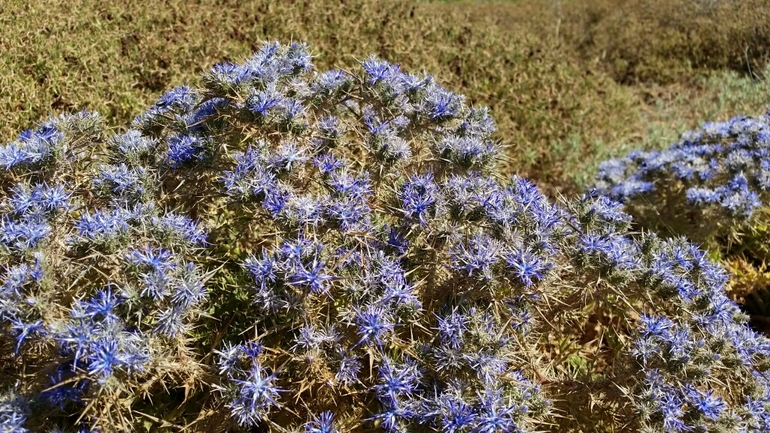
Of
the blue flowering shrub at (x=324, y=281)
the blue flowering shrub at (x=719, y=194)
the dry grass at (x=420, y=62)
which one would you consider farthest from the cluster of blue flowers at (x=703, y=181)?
the blue flowering shrub at (x=324, y=281)

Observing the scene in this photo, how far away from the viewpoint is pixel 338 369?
2.02 metres

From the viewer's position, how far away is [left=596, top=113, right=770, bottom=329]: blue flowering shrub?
3.67m

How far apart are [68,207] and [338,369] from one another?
1112 millimetres

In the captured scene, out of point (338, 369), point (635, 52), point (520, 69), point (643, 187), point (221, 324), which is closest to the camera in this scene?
point (338, 369)

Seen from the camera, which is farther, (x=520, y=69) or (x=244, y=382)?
(x=520, y=69)

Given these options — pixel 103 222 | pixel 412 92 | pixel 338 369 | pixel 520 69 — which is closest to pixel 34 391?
pixel 103 222

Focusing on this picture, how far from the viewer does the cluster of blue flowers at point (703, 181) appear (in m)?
3.65

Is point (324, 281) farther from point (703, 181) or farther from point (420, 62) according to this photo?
point (420, 62)

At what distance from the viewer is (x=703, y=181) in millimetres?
3939

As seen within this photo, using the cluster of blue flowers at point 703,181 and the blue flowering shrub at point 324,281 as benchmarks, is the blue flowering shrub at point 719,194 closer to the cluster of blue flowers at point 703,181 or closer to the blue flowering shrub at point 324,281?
the cluster of blue flowers at point 703,181

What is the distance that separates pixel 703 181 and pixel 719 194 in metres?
0.32

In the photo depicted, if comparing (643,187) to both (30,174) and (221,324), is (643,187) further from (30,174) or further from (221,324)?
(30,174)

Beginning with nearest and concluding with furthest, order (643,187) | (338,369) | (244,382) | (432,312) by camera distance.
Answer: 1. (244,382)
2. (338,369)
3. (432,312)
4. (643,187)

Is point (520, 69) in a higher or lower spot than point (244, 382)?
lower
